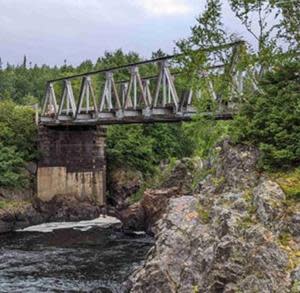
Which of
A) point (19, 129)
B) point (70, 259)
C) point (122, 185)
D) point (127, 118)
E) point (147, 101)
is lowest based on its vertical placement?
point (70, 259)

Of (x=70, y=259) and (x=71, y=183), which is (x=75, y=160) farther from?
(x=70, y=259)

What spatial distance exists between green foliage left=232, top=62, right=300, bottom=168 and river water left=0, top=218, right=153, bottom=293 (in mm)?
11592

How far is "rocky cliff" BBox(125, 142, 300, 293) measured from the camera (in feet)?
38.1

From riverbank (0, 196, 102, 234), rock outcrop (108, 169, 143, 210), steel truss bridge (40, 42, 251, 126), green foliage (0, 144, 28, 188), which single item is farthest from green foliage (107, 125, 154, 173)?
green foliage (0, 144, 28, 188)

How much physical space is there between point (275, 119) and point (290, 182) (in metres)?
2.34

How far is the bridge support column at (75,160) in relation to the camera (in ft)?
167

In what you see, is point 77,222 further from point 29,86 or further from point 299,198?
point 29,86

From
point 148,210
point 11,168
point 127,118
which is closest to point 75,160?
point 11,168

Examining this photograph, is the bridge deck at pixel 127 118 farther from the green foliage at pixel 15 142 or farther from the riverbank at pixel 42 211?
the riverbank at pixel 42 211

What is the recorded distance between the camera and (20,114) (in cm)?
5278

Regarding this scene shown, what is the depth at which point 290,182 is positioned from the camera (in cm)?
1402

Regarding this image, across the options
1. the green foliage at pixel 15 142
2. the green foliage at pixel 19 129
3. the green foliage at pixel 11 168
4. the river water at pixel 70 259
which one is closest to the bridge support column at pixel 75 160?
the green foliage at pixel 19 129

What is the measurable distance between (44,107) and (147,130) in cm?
1362

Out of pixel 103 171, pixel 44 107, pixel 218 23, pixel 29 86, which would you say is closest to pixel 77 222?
pixel 103 171
